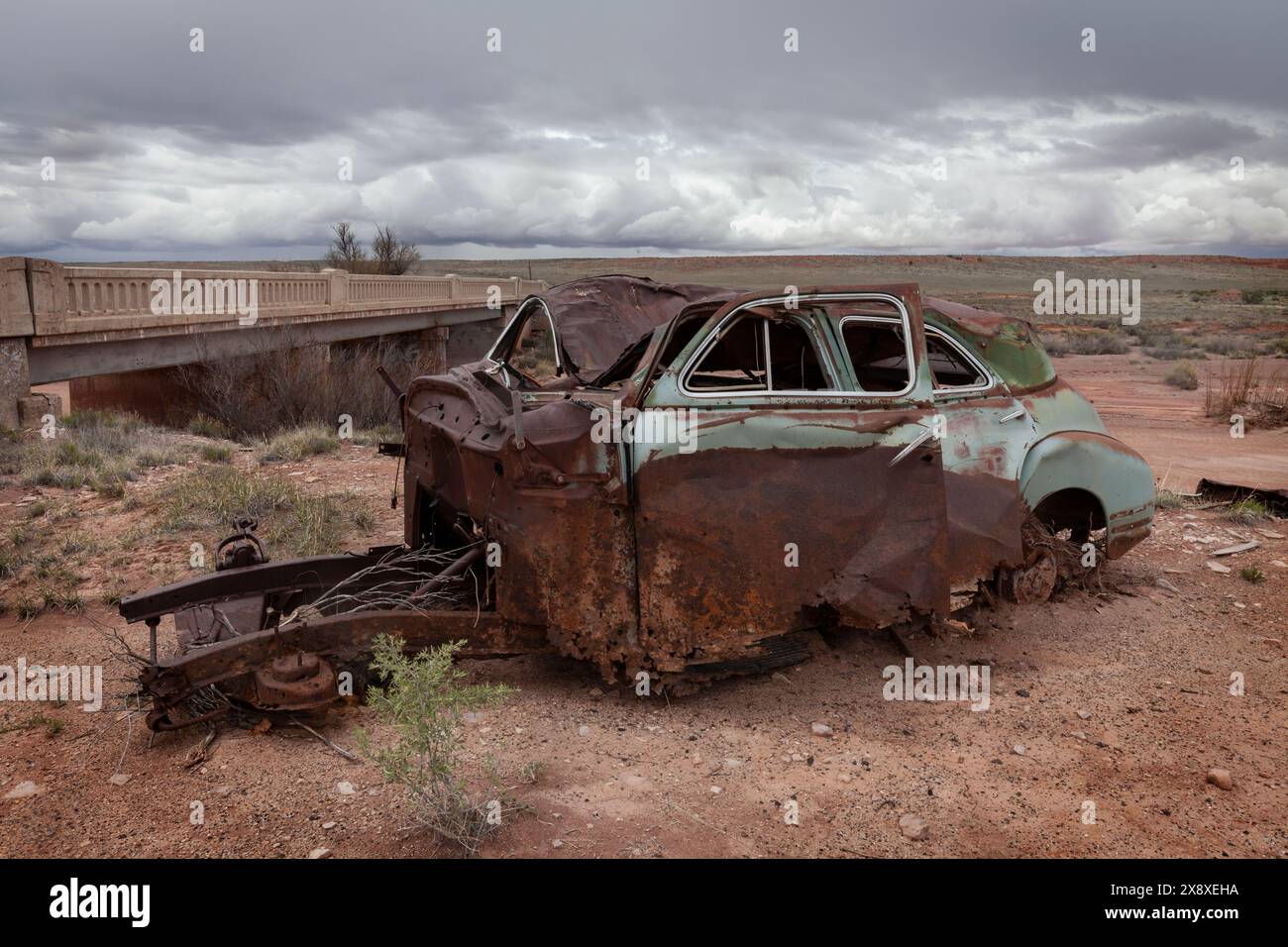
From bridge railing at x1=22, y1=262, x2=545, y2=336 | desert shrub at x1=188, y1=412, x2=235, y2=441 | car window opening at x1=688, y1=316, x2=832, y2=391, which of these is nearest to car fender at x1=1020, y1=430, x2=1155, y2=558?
car window opening at x1=688, y1=316, x2=832, y2=391

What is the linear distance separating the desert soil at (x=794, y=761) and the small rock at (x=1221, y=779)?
0.14 ft

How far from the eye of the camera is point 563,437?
166 inches

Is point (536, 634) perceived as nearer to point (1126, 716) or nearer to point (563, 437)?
point (563, 437)

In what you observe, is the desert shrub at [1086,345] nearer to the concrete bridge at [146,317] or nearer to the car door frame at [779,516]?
the concrete bridge at [146,317]

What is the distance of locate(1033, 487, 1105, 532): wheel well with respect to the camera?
5.57 metres

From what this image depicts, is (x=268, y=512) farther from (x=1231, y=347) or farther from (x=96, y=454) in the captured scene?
(x=1231, y=347)

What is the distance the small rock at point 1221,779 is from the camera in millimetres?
3880

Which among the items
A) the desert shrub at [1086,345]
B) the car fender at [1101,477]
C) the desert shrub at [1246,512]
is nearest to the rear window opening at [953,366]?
the car fender at [1101,477]

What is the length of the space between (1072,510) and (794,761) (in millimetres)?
2868

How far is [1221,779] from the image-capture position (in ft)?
12.8

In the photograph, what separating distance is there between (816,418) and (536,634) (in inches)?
66.8

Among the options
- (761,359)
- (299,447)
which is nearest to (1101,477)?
(761,359)

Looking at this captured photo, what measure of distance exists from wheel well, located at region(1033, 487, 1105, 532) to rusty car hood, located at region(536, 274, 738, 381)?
246cm

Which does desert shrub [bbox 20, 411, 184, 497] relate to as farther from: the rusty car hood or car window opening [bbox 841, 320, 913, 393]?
car window opening [bbox 841, 320, 913, 393]
